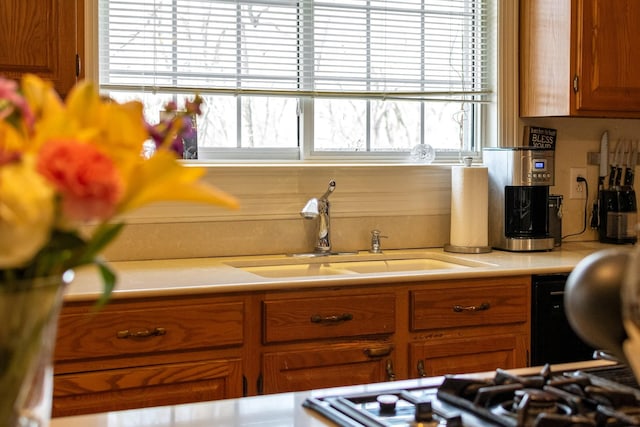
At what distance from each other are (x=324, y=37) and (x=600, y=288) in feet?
8.29

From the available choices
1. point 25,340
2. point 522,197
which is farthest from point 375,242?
point 25,340

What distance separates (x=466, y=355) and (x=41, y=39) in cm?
161

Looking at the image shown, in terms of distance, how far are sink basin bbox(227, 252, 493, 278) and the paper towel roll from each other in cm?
12

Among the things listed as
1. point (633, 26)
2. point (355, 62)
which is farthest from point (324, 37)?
point (633, 26)

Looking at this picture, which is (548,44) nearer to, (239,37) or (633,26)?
(633,26)

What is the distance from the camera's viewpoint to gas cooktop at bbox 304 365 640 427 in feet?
3.81

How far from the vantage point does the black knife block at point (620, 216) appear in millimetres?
3766

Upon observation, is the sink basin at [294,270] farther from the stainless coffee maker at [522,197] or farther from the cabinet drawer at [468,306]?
the stainless coffee maker at [522,197]

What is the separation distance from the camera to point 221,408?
1.32 m

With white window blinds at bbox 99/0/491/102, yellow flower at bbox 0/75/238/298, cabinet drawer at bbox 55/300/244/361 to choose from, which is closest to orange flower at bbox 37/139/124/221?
yellow flower at bbox 0/75/238/298

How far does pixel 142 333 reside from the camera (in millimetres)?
2457

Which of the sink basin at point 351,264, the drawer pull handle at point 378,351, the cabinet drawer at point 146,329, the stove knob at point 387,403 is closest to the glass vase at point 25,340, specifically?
the stove knob at point 387,403

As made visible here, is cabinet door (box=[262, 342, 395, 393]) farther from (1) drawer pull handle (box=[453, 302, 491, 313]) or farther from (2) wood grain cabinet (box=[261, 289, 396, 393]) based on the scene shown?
(1) drawer pull handle (box=[453, 302, 491, 313])

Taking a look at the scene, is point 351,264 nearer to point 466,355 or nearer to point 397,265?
point 397,265
